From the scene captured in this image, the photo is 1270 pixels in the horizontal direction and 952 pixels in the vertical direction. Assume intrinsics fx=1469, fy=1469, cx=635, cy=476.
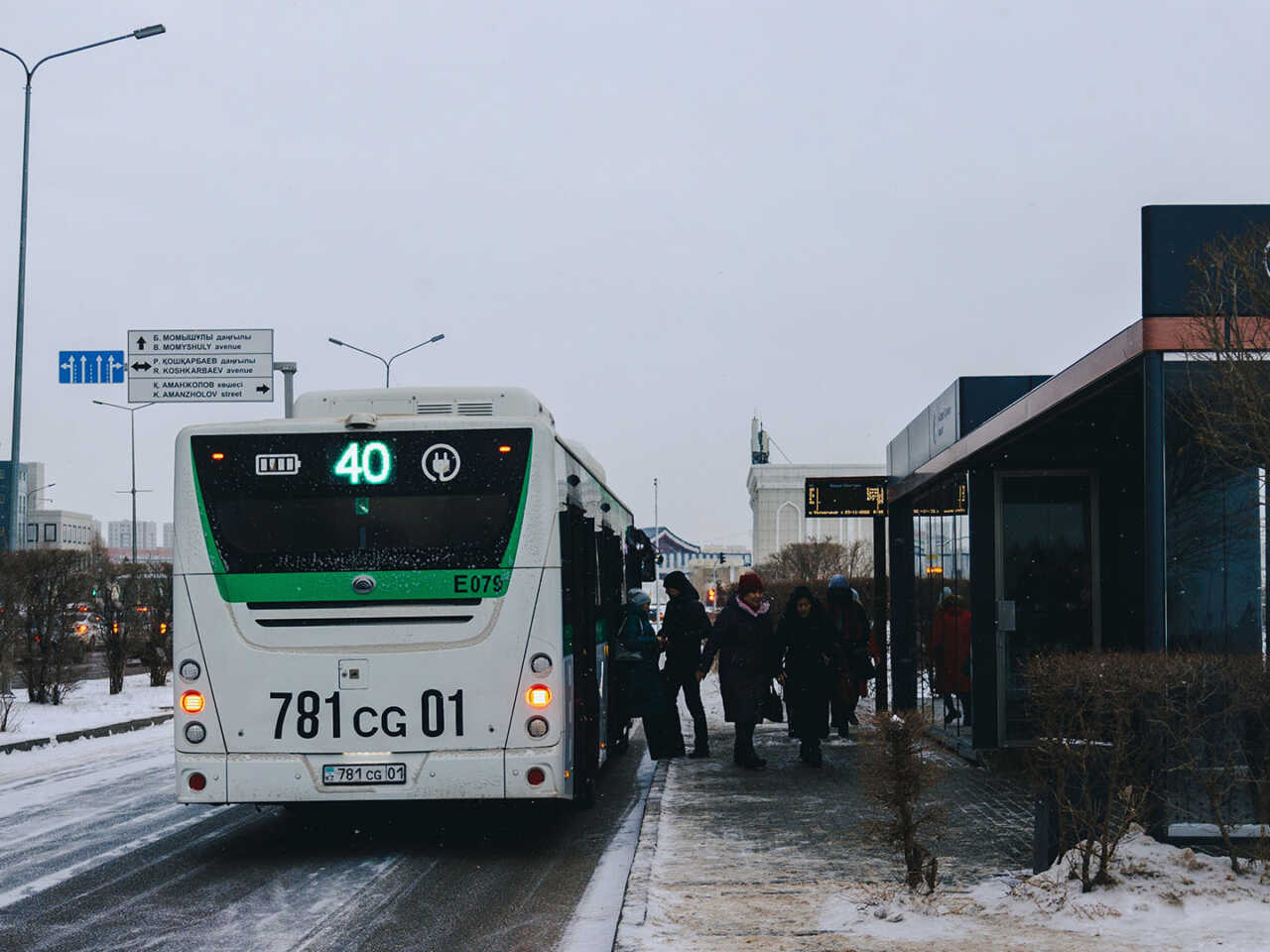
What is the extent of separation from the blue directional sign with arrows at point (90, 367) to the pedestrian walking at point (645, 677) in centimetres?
1424

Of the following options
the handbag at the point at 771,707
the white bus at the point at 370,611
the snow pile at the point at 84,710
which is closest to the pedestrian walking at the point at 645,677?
the handbag at the point at 771,707

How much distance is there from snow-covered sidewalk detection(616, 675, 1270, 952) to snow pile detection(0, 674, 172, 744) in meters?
12.3

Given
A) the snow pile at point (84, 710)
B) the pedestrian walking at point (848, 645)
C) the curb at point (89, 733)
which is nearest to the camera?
the pedestrian walking at point (848, 645)

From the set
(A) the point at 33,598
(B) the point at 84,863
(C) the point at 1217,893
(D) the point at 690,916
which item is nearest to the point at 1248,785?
(C) the point at 1217,893

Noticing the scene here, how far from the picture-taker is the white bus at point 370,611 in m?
9.45

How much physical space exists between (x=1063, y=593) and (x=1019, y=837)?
19.3 feet

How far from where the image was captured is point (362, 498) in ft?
31.8

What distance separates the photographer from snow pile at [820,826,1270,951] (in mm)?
6371

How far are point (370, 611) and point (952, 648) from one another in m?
8.51

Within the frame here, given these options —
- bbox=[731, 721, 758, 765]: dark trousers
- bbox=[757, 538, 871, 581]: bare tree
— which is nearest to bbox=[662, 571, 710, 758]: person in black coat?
bbox=[731, 721, 758, 765]: dark trousers

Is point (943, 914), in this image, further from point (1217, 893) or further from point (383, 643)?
point (383, 643)

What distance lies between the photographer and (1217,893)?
684cm

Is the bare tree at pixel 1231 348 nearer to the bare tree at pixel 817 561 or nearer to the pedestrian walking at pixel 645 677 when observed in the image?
the pedestrian walking at pixel 645 677

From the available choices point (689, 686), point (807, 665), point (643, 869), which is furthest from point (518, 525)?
point (689, 686)
